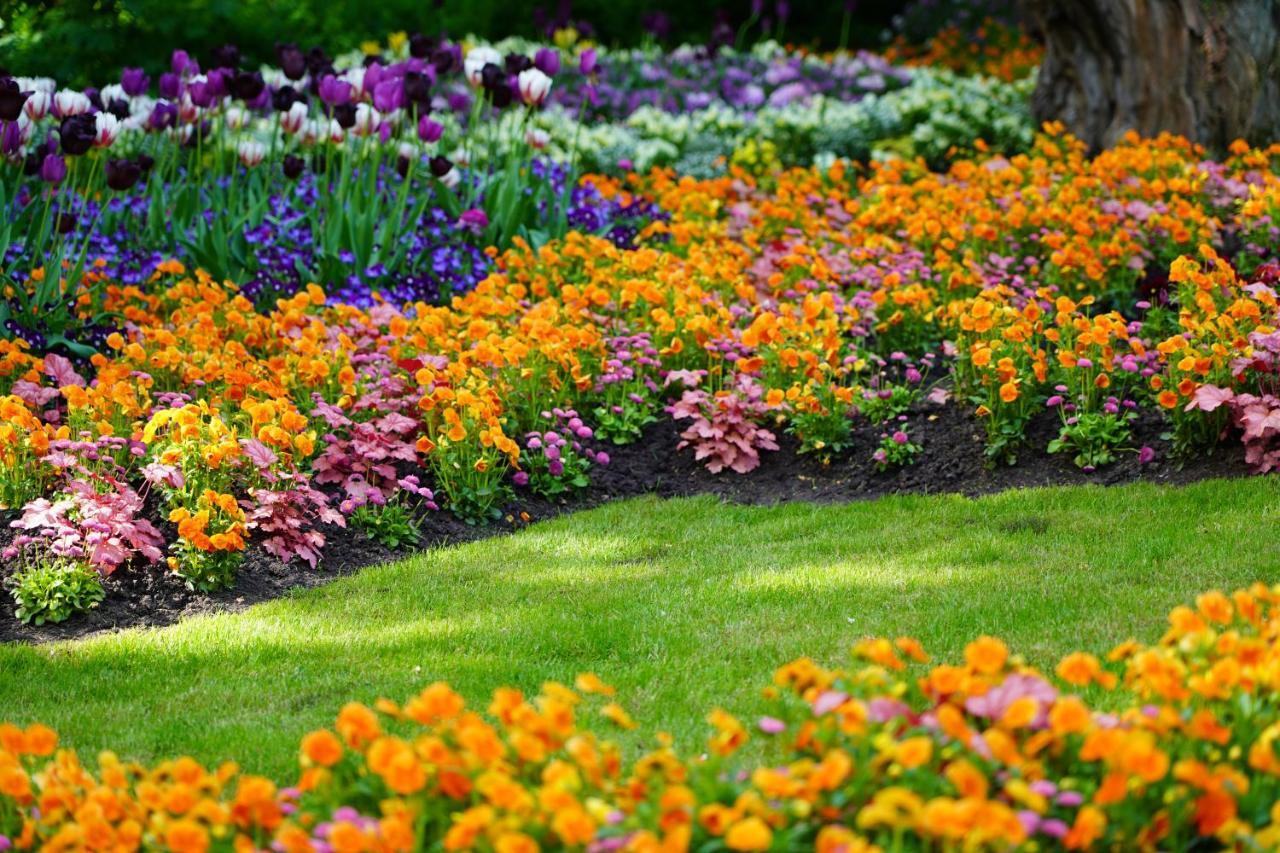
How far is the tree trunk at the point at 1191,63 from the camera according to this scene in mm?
9180

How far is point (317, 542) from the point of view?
485 cm

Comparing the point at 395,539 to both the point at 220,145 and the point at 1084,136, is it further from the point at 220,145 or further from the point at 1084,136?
the point at 1084,136

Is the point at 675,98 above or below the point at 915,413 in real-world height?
above

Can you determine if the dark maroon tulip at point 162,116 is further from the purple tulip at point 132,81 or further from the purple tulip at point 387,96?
the purple tulip at point 387,96

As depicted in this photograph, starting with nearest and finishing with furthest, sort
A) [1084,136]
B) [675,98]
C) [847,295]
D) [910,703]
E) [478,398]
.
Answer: [910,703] → [478,398] → [847,295] → [1084,136] → [675,98]

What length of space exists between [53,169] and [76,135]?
32 cm

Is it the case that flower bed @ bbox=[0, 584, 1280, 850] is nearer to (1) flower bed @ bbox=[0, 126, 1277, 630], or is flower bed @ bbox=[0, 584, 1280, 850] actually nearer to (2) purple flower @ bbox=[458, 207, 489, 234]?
(1) flower bed @ bbox=[0, 126, 1277, 630]

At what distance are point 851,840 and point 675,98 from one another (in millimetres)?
10483

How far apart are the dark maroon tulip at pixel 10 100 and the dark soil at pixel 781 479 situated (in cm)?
186

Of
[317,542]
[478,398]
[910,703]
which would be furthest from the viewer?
[478,398]

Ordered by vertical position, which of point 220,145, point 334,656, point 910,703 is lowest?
point 334,656

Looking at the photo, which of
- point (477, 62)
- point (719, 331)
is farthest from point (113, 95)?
point (719, 331)

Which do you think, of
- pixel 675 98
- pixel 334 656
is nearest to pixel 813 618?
pixel 334 656

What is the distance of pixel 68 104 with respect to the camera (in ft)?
21.1
